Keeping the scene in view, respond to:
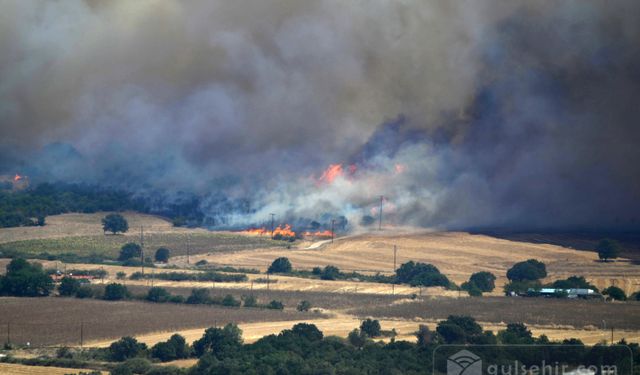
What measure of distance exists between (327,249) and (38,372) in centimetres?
4544

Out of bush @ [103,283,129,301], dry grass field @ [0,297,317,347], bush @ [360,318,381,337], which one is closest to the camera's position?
bush @ [360,318,381,337]

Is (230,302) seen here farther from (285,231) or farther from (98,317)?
(285,231)

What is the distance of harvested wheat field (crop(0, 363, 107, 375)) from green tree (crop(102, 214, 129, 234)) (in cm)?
4746

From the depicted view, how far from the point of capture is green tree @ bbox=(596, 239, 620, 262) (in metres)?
90.0

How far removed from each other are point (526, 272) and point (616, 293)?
8.16 metres

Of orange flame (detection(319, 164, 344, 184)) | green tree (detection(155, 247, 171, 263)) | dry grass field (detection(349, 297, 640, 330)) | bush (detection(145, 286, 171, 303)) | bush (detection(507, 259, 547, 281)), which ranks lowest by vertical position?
dry grass field (detection(349, 297, 640, 330))

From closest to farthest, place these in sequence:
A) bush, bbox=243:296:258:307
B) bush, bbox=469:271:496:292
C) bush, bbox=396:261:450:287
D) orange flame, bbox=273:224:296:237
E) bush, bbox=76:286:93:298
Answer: bush, bbox=243:296:258:307, bush, bbox=76:286:93:298, bush, bbox=469:271:496:292, bush, bbox=396:261:450:287, orange flame, bbox=273:224:296:237

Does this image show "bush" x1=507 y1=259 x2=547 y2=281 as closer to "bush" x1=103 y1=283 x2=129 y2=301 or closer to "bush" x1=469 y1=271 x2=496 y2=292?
"bush" x1=469 y1=271 x2=496 y2=292

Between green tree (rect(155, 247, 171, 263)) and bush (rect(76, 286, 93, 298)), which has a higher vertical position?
green tree (rect(155, 247, 171, 263))

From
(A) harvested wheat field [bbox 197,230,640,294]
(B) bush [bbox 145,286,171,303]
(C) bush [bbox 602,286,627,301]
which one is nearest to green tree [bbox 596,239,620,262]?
(A) harvested wheat field [bbox 197,230,640,294]

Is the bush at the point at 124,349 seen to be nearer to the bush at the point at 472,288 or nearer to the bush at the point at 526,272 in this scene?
the bush at the point at 472,288

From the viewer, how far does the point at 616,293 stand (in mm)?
73812

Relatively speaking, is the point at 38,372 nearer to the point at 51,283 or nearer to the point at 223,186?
the point at 51,283

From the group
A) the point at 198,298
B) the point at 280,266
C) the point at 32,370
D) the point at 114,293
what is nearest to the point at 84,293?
the point at 114,293
